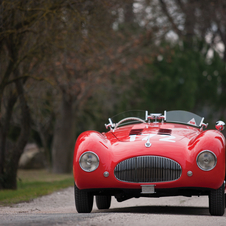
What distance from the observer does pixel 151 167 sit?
554 centimetres

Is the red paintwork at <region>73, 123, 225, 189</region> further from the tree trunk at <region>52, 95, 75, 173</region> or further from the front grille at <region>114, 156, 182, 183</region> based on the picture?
the tree trunk at <region>52, 95, 75, 173</region>

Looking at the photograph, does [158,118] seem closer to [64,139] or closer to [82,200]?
[82,200]

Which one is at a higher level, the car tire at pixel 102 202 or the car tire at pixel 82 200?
the car tire at pixel 82 200

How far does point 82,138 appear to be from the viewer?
6.12 meters

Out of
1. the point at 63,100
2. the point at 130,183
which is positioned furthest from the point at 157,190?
the point at 63,100

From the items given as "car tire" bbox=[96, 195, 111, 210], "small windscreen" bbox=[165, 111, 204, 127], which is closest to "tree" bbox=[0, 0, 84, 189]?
"small windscreen" bbox=[165, 111, 204, 127]

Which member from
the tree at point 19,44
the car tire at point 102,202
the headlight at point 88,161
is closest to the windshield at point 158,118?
the car tire at point 102,202

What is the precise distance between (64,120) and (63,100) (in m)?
0.91

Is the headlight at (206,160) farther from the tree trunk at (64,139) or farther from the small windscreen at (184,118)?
the tree trunk at (64,139)

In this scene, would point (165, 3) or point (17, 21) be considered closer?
point (17, 21)

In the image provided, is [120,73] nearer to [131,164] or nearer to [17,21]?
[17,21]

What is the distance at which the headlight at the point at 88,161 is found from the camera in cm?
573

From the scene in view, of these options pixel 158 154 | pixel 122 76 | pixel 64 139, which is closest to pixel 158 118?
pixel 158 154

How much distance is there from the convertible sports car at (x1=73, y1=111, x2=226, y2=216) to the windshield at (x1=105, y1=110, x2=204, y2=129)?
1278 mm
